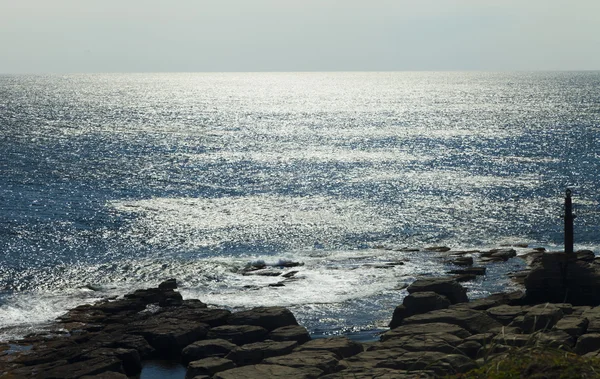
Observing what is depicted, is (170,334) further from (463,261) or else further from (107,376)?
(463,261)

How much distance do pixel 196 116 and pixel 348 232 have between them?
410ft

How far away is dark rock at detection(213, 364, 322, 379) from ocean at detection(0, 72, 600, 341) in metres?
11.0

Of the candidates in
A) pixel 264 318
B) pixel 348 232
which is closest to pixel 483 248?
pixel 348 232

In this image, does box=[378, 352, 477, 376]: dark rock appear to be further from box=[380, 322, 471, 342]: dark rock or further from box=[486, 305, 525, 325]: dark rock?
box=[486, 305, 525, 325]: dark rock

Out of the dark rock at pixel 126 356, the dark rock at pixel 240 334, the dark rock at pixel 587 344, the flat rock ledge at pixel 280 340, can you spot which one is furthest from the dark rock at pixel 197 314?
the dark rock at pixel 587 344

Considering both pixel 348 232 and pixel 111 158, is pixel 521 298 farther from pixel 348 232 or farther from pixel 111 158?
pixel 111 158

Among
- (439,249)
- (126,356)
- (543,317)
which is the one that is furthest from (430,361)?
(439,249)

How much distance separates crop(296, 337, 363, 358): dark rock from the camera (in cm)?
2225

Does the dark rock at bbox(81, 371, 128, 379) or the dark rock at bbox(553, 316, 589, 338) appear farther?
the dark rock at bbox(81, 371, 128, 379)

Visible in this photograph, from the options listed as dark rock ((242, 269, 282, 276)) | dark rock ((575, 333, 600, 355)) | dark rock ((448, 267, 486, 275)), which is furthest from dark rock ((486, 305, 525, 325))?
dark rock ((242, 269, 282, 276))

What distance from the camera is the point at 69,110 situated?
177125 mm

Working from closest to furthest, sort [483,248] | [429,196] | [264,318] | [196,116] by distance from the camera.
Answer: [264,318] → [483,248] → [429,196] → [196,116]

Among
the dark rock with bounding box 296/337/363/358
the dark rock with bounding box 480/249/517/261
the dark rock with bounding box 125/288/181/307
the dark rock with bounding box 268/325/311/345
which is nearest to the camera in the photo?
the dark rock with bounding box 296/337/363/358

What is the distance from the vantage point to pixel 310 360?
20578 mm
